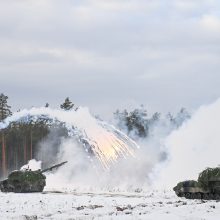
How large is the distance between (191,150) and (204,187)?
25.2m

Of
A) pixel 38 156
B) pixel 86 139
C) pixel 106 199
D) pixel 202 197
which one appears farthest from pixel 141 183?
pixel 38 156

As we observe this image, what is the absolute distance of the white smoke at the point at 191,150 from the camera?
196ft

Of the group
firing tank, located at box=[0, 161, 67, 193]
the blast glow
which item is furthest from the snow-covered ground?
the blast glow

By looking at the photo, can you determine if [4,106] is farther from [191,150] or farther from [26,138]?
[191,150]

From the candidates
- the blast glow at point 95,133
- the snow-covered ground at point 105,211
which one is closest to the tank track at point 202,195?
the snow-covered ground at point 105,211

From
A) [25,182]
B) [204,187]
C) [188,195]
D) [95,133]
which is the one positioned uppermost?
[95,133]

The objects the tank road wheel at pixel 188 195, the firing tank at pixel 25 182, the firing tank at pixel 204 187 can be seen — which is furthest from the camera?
the firing tank at pixel 25 182

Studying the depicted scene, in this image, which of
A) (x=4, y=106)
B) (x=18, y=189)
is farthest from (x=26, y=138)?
(x=18, y=189)

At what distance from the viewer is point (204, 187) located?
3684 cm

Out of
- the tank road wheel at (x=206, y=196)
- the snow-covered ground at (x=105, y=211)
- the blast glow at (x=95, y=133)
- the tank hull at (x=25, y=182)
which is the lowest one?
the snow-covered ground at (x=105, y=211)

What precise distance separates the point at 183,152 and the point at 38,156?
37334mm

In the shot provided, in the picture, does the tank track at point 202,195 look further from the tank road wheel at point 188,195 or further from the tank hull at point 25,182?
the tank hull at point 25,182

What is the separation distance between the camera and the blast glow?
5316 cm

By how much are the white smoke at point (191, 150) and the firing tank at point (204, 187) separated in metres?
18.7
